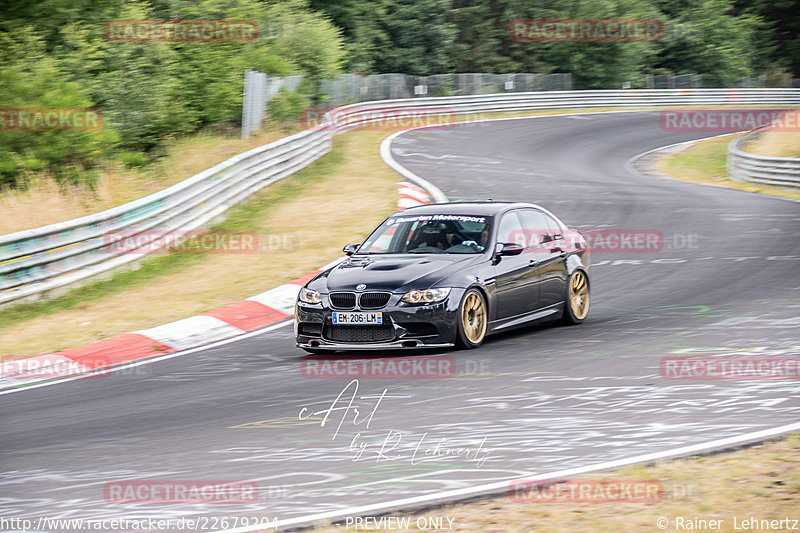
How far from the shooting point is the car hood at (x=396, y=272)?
32.5ft

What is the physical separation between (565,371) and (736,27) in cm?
6466

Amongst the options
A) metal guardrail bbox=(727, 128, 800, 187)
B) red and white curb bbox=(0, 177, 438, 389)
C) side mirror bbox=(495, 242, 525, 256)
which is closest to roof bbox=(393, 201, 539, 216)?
side mirror bbox=(495, 242, 525, 256)

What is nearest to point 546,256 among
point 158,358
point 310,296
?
point 310,296

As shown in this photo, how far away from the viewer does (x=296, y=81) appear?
32.6 m

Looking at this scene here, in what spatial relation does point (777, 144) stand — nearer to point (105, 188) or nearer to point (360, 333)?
point (105, 188)

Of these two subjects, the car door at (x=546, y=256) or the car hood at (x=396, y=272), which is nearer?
the car hood at (x=396, y=272)

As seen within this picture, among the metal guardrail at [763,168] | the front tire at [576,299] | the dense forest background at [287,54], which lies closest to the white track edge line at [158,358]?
the front tire at [576,299]

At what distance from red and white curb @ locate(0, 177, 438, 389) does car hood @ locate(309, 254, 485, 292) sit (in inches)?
78.0

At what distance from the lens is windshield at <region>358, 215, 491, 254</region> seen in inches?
424

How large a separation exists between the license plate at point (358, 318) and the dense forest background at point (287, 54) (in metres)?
11.3

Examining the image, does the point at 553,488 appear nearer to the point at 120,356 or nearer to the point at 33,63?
the point at 120,356

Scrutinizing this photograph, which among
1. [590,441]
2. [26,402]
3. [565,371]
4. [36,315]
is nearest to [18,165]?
[36,315]

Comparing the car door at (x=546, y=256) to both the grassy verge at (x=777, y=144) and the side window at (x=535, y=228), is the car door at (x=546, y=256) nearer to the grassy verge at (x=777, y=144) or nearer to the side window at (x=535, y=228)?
the side window at (x=535, y=228)

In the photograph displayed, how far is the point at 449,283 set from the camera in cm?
988
